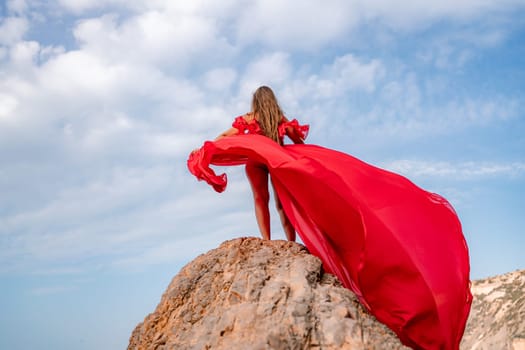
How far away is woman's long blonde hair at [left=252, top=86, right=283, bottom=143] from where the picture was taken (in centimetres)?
650

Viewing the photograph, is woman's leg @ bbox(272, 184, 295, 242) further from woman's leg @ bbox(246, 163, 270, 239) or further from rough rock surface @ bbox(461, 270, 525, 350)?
rough rock surface @ bbox(461, 270, 525, 350)

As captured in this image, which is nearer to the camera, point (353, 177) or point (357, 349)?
point (357, 349)

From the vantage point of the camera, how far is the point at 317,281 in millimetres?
4832

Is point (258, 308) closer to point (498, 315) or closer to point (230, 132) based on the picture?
point (230, 132)

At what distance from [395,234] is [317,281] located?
86cm

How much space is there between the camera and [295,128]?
21.7 ft

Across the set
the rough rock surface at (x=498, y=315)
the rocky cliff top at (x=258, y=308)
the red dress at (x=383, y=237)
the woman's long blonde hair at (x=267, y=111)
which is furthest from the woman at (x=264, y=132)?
the rough rock surface at (x=498, y=315)

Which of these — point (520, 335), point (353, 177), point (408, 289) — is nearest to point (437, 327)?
point (408, 289)

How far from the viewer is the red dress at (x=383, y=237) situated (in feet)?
16.4

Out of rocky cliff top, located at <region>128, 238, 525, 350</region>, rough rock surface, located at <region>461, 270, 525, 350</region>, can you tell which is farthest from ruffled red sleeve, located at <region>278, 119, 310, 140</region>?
rough rock surface, located at <region>461, 270, 525, 350</region>

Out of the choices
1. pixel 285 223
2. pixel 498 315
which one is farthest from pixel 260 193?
pixel 498 315

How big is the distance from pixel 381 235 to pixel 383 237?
3 cm

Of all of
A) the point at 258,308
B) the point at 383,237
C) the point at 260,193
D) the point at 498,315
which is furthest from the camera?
the point at 498,315

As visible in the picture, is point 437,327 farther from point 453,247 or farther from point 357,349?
point 357,349
